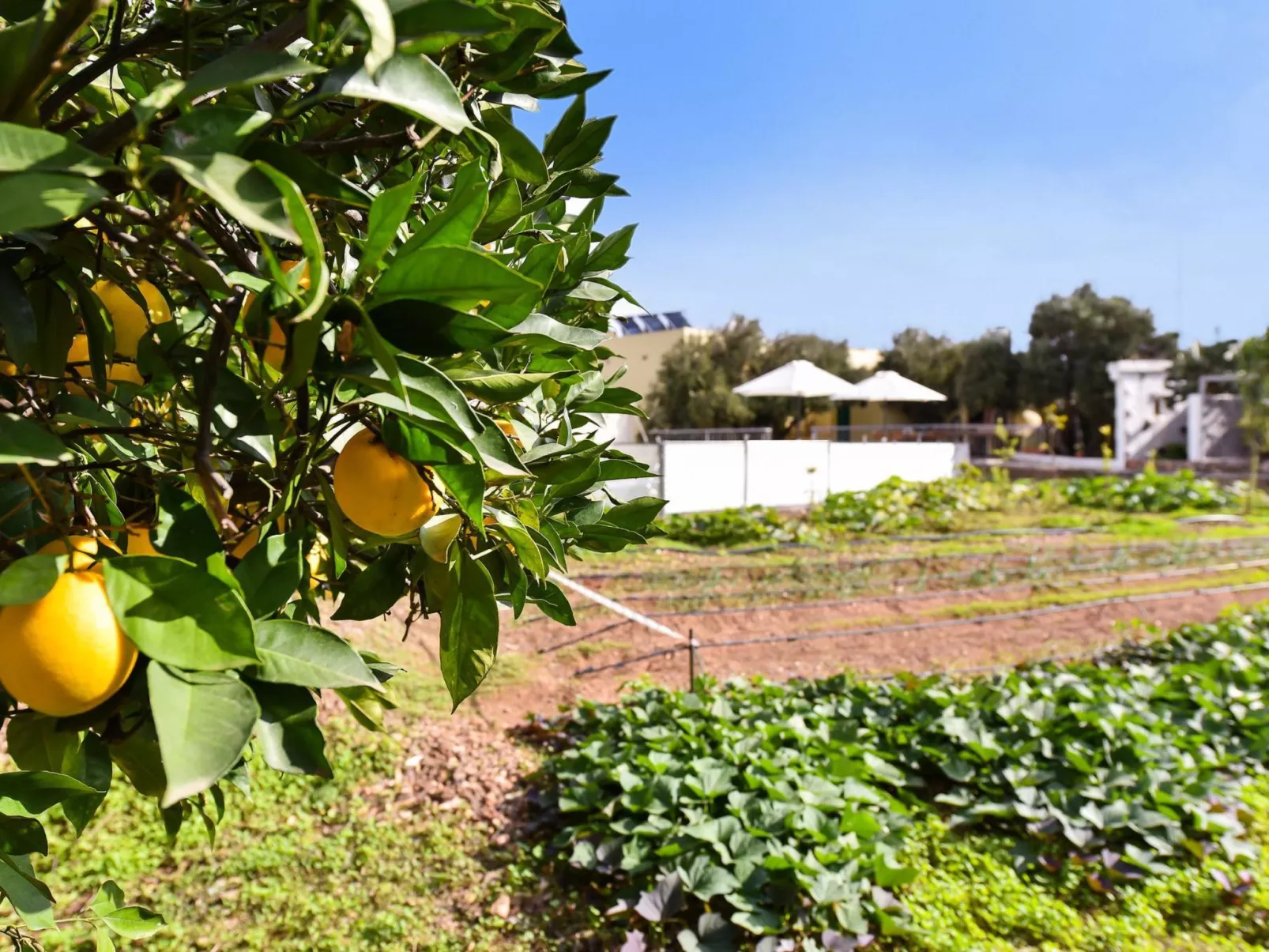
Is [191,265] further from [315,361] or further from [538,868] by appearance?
[538,868]

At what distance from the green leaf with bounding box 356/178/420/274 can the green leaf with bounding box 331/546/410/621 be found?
33 cm

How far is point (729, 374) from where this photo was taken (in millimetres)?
20688

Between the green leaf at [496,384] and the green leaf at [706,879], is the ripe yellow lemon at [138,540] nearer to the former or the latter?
the green leaf at [496,384]

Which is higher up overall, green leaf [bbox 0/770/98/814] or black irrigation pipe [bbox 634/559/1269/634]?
green leaf [bbox 0/770/98/814]

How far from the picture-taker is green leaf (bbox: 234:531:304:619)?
51 cm

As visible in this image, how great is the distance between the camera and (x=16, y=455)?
0.42 m

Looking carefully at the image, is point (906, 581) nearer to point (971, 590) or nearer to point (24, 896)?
point (971, 590)

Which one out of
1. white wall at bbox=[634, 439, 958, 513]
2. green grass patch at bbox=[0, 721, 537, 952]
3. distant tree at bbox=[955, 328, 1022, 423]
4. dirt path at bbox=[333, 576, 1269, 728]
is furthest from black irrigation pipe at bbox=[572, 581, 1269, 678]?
distant tree at bbox=[955, 328, 1022, 423]

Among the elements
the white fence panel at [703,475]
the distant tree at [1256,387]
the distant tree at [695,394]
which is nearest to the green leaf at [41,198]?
the white fence panel at [703,475]

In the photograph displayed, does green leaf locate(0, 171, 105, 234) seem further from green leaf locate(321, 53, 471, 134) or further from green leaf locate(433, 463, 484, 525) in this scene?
green leaf locate(433, 463, 484, 525)

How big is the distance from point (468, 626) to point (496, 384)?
193mm

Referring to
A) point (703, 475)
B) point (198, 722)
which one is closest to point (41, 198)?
point (198, 722)

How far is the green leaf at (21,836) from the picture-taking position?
0.58 metres

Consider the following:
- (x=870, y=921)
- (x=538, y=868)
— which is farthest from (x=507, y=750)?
(x=870, y=921)
